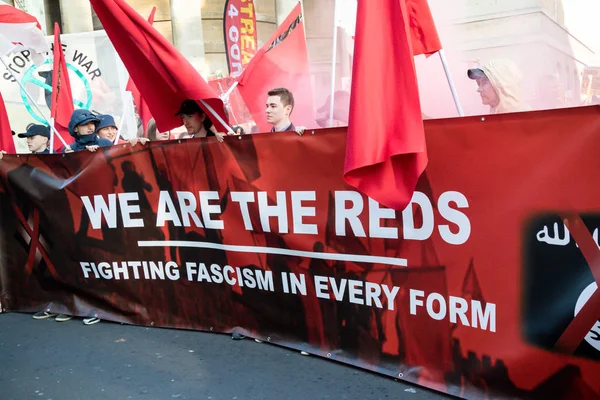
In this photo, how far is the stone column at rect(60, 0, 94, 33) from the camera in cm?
1709

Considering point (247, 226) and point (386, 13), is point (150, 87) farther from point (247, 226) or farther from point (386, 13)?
point (386, 13)

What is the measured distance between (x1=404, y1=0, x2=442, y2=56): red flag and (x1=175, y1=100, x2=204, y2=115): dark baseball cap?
1793mm

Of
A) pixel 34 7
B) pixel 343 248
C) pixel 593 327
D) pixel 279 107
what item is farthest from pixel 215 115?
pixel 34 7

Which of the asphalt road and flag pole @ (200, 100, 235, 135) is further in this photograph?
flag pole @ (200, 100, 235, 135)

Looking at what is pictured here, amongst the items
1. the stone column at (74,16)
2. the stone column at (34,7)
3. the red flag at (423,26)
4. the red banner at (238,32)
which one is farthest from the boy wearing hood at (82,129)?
the stone column at (74,16)

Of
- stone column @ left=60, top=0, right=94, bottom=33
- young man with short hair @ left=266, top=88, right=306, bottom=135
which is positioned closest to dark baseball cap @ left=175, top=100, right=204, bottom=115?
young man with short hair @ left=266, top=88, right=306, bottom=135

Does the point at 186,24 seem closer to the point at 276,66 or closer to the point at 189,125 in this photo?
the point at 276,66

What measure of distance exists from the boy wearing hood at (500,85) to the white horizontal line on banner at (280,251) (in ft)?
5.41

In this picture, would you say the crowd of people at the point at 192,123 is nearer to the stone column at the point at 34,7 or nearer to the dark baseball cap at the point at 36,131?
the dark baseball cap at the point at 36,131

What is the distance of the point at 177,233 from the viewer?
4.38m

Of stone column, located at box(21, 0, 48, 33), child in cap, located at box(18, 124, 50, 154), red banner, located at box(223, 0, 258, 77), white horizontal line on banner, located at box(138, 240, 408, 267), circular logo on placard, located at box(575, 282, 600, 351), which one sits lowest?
circular logo on placard, located at box(575, 282, 600, 351)

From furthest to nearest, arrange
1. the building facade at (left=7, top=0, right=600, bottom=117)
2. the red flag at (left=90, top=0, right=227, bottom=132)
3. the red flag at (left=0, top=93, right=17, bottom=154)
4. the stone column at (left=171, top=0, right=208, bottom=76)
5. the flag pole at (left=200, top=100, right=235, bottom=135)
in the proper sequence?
the stone column at (left=171, top=0, right=208, bottom=76) < the building facade at (left=7, top=0, right=600, bottom=117) < the red flag at (left=0, top=93, right=17, bottom=154) < the flag pole at (left=200, top=100, right=235, bottom=135) < the red flag at (left=90, top=0, right=227, bottom=132)

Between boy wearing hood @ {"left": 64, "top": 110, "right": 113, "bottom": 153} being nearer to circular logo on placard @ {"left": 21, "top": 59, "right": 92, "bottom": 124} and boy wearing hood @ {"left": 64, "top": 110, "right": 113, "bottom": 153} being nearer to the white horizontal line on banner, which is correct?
the white horizontal line on banner

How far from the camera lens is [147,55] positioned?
4.00 meters
